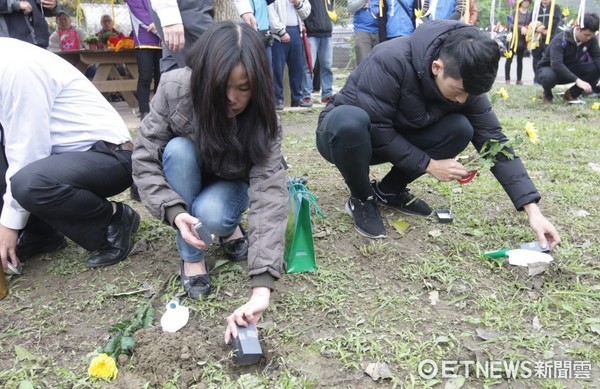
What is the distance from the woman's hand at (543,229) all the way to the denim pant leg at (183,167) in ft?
4.47

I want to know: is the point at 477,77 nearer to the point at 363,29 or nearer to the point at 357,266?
the point at 357,266

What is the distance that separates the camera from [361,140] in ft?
7.62

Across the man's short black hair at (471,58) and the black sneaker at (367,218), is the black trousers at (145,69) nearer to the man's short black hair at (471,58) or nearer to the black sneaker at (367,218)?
the black sneaker at (367,218)

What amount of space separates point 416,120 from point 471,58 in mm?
494

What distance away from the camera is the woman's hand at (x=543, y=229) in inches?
83.9

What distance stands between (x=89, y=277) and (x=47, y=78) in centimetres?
81

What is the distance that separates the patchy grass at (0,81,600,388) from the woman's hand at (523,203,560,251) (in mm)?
133

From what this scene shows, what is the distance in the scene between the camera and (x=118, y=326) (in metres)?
1.81

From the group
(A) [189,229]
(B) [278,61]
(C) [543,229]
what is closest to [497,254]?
(C) [543,229]

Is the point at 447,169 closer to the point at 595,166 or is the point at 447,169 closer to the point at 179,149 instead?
the point at 179,149

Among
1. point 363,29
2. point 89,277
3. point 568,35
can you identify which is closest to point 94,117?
point 89,277

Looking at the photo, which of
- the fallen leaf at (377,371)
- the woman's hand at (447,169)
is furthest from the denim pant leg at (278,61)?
the fallen leaf at (377,371)

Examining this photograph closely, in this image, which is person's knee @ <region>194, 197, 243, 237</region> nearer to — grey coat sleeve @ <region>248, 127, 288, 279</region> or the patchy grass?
grey coat sleeve @ <region>248, 127, 288, 279</region>

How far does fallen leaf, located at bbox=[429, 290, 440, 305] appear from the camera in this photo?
6.64ft
